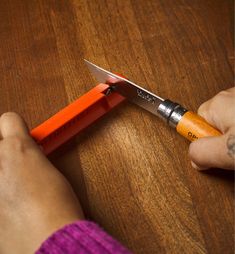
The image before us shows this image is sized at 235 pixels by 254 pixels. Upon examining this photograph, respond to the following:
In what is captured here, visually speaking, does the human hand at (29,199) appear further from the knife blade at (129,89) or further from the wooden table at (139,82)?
the knife blade at (129,89)

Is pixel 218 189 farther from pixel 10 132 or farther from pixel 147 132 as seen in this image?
pixel 10 132

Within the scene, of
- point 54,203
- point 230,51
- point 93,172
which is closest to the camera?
point 54,203

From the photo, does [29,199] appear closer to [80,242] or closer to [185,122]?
[80,242]

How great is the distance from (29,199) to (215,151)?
0.86 feet

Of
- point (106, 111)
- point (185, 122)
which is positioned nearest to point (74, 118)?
point (106, 111)

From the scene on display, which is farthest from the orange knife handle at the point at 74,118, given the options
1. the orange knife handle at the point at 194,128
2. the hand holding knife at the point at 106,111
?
the orange knife handle at the point at 194,128

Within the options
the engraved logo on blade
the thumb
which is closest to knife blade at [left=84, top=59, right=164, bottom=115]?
the engraved logo on blade

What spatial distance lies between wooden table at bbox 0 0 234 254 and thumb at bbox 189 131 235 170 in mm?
51

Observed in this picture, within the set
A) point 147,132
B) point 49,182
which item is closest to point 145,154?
point 147,132

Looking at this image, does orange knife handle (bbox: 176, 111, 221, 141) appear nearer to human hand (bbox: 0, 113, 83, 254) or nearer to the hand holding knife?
the hand holding knife

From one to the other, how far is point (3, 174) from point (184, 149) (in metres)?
0.29

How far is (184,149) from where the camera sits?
23.5 inches

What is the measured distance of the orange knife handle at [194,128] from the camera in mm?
535

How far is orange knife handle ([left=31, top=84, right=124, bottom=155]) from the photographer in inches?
22.1
